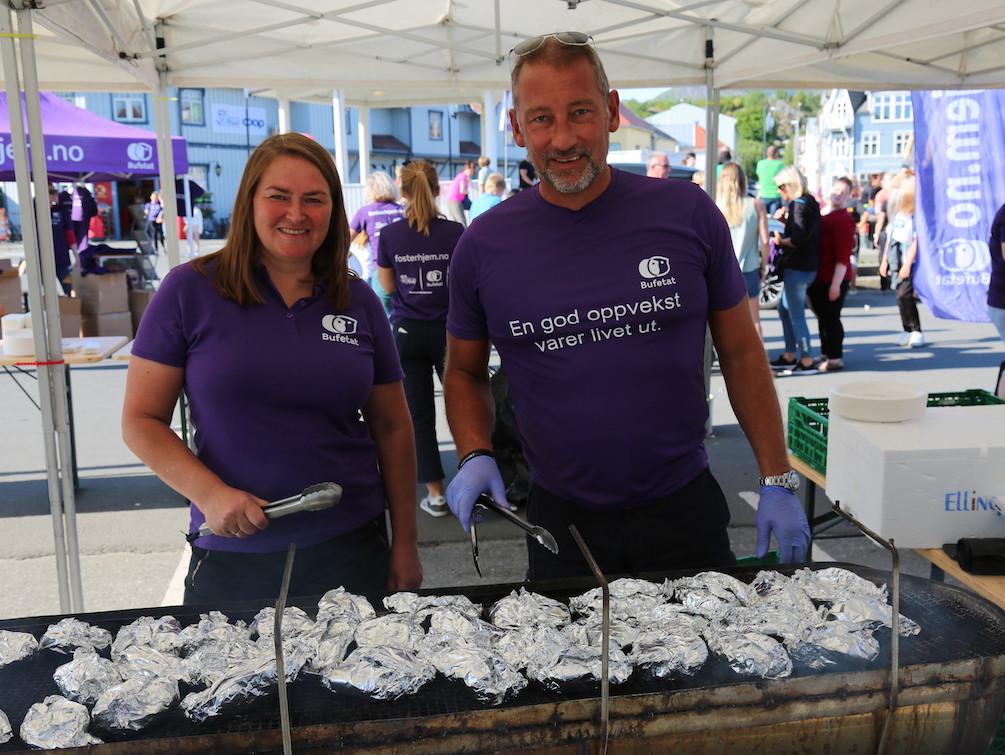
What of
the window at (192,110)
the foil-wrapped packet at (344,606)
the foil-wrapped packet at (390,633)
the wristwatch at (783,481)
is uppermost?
the window at (192,110)

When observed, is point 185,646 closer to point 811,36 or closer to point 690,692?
point 690,692

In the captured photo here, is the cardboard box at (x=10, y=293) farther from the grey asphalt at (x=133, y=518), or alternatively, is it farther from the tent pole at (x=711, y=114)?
the tent pole at (x=711, y=114)

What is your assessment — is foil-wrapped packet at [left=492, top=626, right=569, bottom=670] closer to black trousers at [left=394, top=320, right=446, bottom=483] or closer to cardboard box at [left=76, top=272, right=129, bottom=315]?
black trousers at [left=394, top=320, right=446, bottom=483]

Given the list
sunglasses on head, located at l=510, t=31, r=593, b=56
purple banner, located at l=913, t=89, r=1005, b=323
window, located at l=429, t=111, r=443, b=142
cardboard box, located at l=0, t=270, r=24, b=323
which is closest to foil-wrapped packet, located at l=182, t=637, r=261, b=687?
sunglasses on head, located at l=510, t=31, r=593, b=56

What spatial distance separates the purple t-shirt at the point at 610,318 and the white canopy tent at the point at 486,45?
2613 mm

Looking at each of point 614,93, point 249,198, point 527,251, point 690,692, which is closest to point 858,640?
point 690,692

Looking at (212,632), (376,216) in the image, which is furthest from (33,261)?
(376,216)

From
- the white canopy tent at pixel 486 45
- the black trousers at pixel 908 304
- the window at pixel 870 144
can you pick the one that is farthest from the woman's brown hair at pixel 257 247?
the window at pixel 870 144

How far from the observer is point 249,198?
6.57 feet

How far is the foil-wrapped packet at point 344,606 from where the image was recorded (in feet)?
5.20

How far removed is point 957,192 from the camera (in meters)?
8.30

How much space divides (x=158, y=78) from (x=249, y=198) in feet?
11.2

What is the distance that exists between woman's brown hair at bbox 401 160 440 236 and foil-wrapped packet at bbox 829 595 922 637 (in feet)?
12.7

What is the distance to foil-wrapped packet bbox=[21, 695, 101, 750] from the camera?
1259 mm
